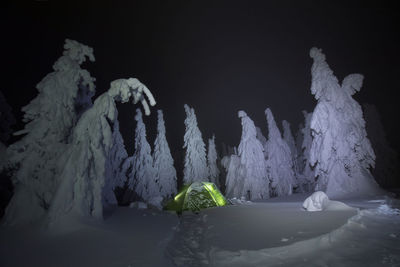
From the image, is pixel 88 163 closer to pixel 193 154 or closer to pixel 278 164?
pixel 193 154

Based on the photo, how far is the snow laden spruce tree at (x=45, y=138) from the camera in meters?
10.8

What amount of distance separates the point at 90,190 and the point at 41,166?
2941 mm

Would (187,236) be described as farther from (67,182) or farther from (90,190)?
(67,182)

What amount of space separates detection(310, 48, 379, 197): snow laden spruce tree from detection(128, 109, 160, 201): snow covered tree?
2223cm

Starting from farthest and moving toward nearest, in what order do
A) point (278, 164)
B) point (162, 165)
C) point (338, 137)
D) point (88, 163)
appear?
1. point (162, 165)
2. point (278, 164)
3. point (338, 137)
4. point (88, 163)

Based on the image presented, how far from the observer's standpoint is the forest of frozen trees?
10.6 metres

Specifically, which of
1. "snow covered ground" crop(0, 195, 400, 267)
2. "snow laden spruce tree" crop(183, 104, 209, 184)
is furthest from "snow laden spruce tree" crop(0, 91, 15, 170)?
"snow laden spruce tree" crop(183, 104, 209, 184)

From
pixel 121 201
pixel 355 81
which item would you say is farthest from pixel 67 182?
pixel 121 201

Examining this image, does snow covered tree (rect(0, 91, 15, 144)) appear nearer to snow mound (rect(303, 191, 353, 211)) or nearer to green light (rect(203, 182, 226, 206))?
green light (rect(203, 182, 226, 206))

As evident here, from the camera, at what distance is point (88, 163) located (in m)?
10.6

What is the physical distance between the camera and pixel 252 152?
3141 cm

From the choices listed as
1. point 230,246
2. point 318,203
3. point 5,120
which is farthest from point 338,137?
point 5,120

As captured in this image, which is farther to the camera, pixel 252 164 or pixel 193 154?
pixel 193 154

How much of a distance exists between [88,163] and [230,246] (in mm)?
7421
